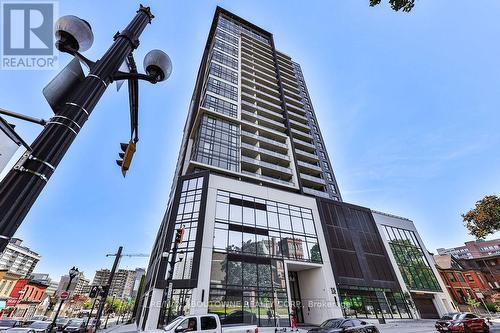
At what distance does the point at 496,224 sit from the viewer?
683 inches

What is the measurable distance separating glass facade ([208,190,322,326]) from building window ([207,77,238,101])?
2296cm

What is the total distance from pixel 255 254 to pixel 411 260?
25.6 meters

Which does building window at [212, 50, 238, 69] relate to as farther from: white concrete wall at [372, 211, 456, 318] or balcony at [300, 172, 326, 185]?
white concrete wall at [372, 211, 456, 318]

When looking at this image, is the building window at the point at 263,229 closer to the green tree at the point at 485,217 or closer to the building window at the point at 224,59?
the green tree at the point at 485,217

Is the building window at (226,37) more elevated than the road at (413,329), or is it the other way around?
the building window at (226,37)

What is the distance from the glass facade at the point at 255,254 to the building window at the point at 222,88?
23.0 m

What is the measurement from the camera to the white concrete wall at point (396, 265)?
29891 millimetres

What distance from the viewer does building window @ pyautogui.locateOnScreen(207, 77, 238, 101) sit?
4131cm

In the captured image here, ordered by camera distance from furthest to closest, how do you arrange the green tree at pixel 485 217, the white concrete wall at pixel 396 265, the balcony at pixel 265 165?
the balcony at pixel 265 165 → the white concrete wall at pixel 396 265 → the green tree at pixel 485 217

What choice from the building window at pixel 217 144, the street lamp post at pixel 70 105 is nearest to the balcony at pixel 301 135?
the building window at pixel 217 144

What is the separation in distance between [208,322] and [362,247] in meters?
25.7

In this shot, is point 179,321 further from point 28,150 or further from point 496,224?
point 496,224

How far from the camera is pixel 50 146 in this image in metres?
2.70

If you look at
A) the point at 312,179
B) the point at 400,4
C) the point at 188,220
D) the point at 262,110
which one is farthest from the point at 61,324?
the point at 262,110
